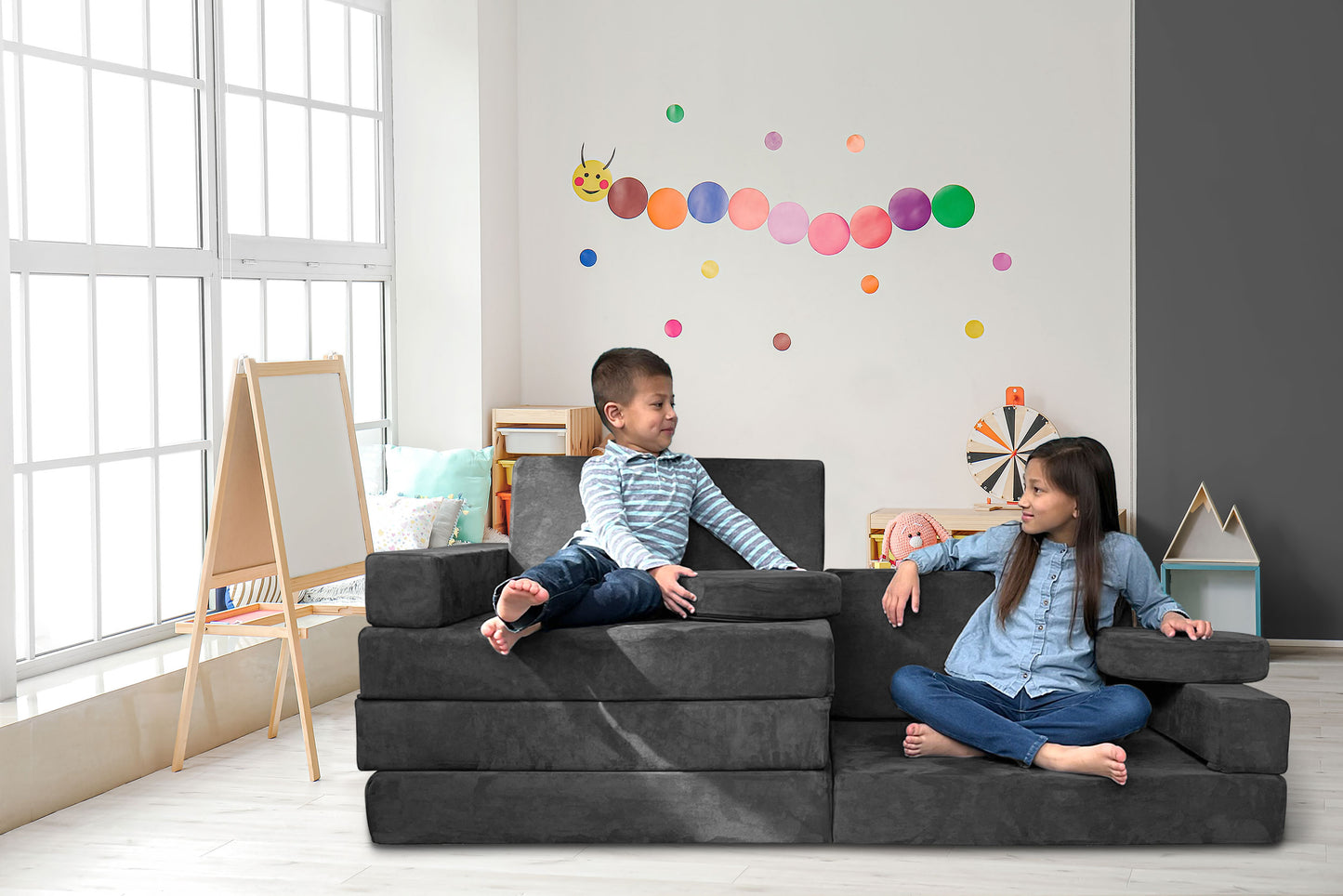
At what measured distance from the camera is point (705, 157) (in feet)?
16.3

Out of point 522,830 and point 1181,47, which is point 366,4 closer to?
point 1181,47

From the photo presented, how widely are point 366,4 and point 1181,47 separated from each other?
279 cm

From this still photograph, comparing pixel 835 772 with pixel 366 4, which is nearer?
pixel 835 772

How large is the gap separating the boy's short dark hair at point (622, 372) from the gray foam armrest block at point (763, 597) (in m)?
0.57

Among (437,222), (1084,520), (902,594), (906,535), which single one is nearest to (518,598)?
(902,594)

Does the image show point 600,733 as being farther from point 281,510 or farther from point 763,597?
point 281,510

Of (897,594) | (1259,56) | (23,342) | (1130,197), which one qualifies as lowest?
(897,594)

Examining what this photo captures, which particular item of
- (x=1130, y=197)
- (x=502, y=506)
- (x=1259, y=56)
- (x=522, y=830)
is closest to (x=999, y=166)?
(x=1130, y=197)

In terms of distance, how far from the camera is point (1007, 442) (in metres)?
4.73

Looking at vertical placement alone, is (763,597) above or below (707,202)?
below

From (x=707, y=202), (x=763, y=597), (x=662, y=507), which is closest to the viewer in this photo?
(x=763, y=597)

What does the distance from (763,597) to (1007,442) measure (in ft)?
7.34

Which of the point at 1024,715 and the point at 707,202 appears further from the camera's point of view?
the point at 707,202

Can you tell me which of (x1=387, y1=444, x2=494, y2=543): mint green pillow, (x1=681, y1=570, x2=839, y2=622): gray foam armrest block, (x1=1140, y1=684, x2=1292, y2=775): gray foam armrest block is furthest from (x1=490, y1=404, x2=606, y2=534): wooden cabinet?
(x1=1140, y1=684, x2=1292, y2=775): gray foam armrest block
